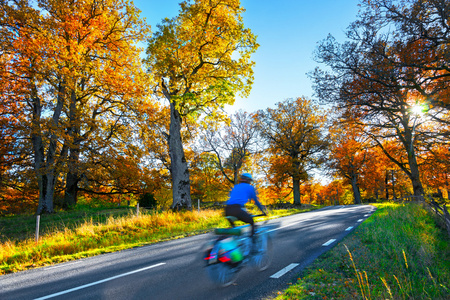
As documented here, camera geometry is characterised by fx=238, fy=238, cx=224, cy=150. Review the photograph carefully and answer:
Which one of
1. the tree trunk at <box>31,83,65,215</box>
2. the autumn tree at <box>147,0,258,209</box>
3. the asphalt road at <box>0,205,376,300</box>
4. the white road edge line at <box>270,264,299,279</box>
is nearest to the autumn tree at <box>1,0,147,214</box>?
the tree trunk at <box>31,83,65,215</box>

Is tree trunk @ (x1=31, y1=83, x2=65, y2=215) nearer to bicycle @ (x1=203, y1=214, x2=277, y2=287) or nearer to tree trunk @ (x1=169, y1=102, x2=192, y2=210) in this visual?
tree trunk @ (x1=169, y1=102, x2=192, y2=210)

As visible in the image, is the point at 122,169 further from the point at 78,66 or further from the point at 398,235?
the point at 398,235

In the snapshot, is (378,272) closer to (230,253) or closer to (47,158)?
(230,253)

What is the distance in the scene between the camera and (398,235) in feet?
22.6

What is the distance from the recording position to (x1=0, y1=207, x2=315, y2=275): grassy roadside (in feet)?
23.2

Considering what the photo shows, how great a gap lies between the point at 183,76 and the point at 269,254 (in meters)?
13.3

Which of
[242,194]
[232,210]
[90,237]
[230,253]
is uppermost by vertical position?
[242,194]

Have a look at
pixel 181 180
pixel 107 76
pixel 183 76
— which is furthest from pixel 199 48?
pixel 181 180

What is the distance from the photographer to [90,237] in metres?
9.32

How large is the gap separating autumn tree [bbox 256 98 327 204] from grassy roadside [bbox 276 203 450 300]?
2349 cm

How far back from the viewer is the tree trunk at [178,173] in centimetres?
1485

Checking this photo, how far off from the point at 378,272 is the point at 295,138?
89.5 feet

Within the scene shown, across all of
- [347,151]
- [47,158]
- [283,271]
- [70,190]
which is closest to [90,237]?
[283,271]

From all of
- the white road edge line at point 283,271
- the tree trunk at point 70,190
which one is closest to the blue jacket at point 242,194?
the white road edge line at point 283,271
